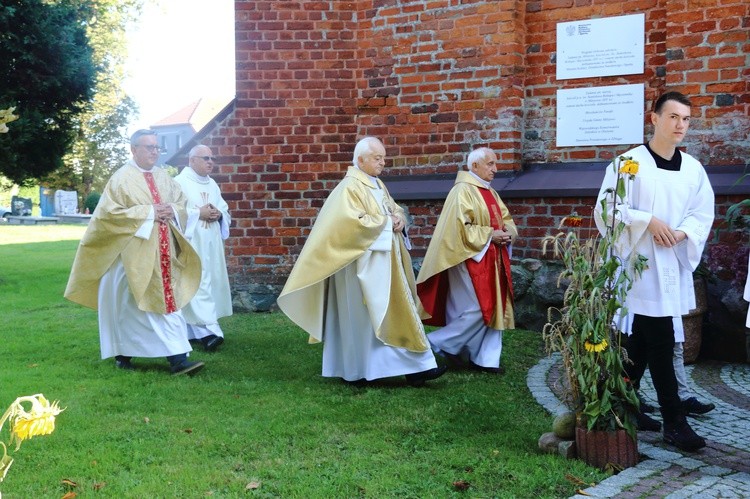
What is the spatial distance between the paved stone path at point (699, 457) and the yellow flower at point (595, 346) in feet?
2.01

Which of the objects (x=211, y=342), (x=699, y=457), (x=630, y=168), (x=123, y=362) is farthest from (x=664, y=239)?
(x=211, y=342)

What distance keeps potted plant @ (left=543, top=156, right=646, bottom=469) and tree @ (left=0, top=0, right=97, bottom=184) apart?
1014 cm

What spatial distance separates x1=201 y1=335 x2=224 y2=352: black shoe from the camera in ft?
26.1

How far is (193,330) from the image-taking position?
8.16 m

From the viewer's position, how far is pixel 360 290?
654 centimetres

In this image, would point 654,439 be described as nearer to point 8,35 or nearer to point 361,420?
point 361,420

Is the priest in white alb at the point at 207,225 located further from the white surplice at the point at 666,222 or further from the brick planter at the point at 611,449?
the brick planter at the point at 611,449

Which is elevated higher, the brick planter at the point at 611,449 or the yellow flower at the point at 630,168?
the yellow flower at the point at 630,168

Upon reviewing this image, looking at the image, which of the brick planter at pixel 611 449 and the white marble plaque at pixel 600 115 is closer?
the brick planter at pixel 611 449

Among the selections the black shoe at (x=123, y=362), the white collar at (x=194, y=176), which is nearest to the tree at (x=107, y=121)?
the white collar at (x=194, y=176)

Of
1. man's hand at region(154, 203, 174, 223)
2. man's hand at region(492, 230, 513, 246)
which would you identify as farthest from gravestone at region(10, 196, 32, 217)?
man's hand at region(492, 230, 513, 246)

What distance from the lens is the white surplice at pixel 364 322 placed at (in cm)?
637

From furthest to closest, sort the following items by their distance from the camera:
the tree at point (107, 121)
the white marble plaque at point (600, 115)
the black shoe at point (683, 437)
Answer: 1. the tree at point (107, 121)
2. the white marble plaque at point (600, 115)
3. the black shoe at point (683, 437)

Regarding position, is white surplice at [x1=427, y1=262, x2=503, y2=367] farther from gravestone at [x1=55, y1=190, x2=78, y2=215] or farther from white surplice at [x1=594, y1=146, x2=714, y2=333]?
gravestone at [x1=55, y1=190, x2=78, y2=215]
